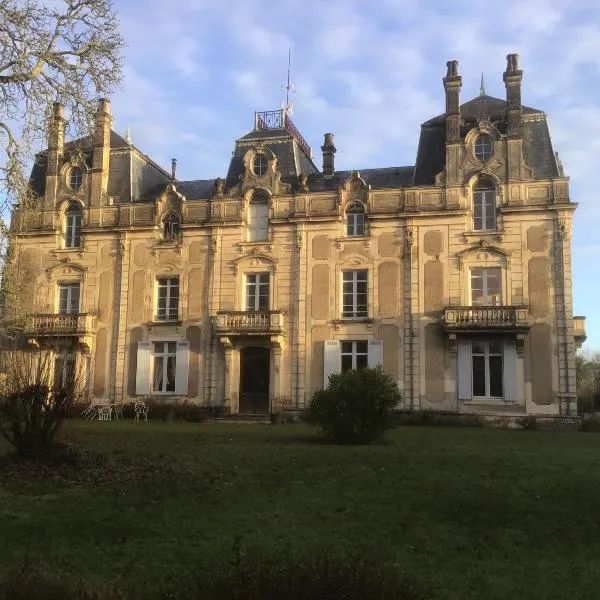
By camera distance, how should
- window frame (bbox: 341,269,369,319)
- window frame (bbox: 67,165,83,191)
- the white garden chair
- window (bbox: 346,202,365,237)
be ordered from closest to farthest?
the white garden chair → window frame (bbox: 341,269,369,319) → window (bbox: 346,202,365,237) → window frame (bbox: 67,165,83,191)

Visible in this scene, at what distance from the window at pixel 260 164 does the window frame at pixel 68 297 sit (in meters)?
9.88

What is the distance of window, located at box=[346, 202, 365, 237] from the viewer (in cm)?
2996

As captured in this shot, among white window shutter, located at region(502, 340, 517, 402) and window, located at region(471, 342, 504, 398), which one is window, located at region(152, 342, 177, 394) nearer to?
window, located at region(471, 342, 504, 398)

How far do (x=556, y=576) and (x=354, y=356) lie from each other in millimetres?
22490

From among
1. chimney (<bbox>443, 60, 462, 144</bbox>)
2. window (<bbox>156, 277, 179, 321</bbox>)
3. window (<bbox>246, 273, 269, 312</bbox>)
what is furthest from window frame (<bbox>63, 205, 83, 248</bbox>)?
chimney (<bbox>443, 60, 462, 144</bbox>)

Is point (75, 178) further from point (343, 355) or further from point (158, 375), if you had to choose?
point (343, 355)

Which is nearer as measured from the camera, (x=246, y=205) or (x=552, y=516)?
(x=552, y=516)

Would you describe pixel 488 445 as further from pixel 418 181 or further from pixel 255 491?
pixel 418 181

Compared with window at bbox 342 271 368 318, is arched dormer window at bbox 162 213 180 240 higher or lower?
higher

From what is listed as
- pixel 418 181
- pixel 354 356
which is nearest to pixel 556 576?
pixel 354 356

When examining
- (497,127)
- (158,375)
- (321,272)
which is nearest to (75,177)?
(158,375)

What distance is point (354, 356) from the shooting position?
29.1 m

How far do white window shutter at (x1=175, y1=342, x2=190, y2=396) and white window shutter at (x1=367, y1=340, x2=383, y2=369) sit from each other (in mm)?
8051

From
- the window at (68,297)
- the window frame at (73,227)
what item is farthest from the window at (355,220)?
the window at (68,297)
